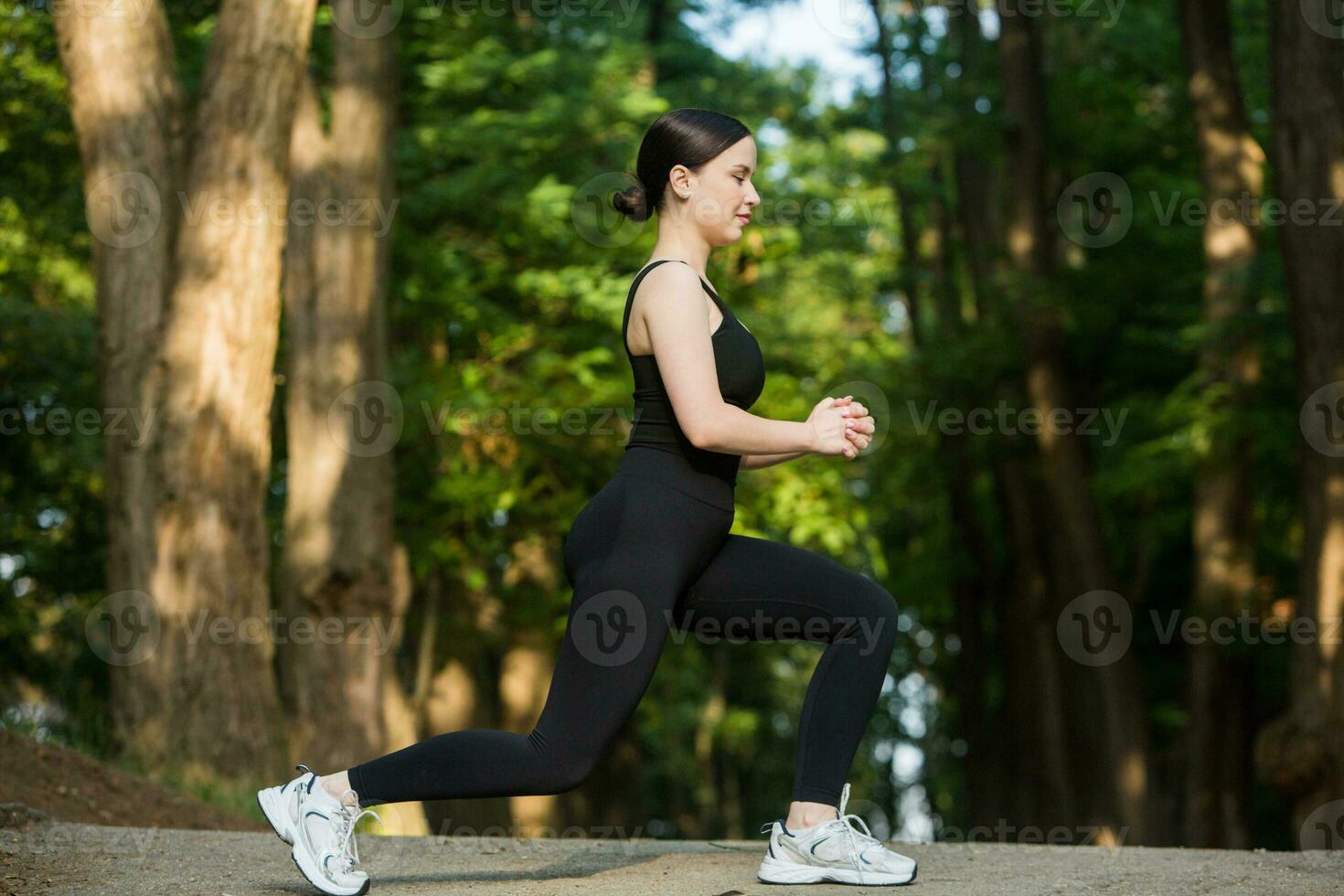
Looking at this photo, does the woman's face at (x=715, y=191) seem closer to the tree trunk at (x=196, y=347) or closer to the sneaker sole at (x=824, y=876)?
the sneaker sole at (x=824, y=876)

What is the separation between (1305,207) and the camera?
34.3ft

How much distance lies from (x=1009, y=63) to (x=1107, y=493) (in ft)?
18.0

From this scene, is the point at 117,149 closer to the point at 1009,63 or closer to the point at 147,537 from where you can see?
the point at 147,537

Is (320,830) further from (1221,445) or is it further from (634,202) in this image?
(1221,445)

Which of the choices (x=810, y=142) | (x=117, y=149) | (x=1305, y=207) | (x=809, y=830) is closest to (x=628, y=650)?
(x=809, y=830)

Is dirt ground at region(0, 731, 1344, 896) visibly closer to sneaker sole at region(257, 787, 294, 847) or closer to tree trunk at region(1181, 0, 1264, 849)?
sneaker sole at region(257, 787, 294, 847)

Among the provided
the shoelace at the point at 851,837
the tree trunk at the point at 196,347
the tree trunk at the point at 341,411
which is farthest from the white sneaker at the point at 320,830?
the tree trunk at the point at 341,411

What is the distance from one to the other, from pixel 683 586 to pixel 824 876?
95cm

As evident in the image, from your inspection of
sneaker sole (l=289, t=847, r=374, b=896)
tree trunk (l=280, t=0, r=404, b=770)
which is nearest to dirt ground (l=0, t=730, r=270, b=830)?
sneaker sole (l=289, t=847, r=374, b=896)

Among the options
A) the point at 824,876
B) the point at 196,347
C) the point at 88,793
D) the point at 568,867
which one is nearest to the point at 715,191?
the point at 824,876

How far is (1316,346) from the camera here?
10.6 metres

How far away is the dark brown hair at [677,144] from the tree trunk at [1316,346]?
23.9ft

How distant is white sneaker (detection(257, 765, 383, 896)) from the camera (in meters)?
4.14

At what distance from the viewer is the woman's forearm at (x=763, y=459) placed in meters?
4.26
